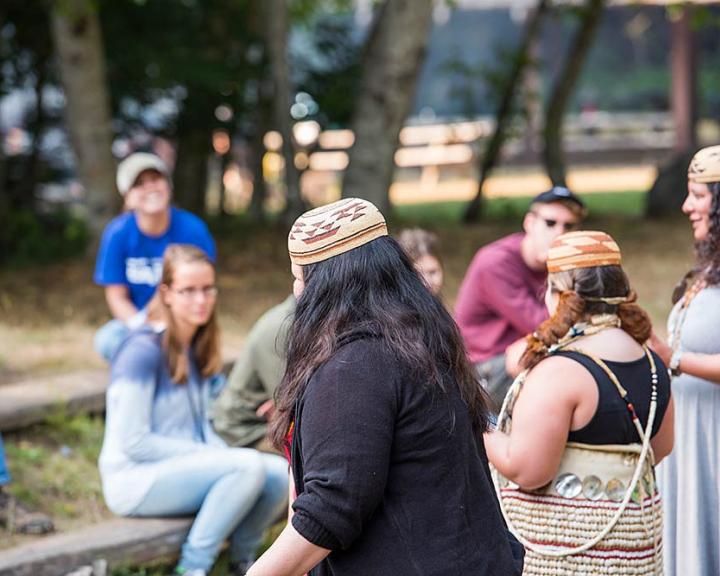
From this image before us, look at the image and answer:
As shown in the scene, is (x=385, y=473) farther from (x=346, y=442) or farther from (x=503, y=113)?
(x=503, y=113)

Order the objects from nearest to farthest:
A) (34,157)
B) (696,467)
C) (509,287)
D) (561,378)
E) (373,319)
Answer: (373,319)
(561,378)
(696,467)
(509,287)
(34,157)

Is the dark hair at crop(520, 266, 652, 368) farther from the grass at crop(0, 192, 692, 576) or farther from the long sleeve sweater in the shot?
the long sleeve sweater

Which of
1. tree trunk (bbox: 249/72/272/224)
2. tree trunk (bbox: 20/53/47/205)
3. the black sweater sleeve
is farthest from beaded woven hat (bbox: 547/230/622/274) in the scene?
Result: tree trunk (bbox: 20/53/47/205)

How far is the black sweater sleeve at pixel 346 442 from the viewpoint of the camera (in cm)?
235

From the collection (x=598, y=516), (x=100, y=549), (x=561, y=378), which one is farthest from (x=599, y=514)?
(x=100, y=549)

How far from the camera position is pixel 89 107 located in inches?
396

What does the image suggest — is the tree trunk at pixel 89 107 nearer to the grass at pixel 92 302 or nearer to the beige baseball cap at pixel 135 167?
the grass at pixel 92 302

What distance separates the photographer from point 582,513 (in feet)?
10.8

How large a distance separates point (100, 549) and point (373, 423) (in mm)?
2636

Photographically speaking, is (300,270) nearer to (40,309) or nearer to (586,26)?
(40,309)

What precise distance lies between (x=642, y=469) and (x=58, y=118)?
11.3m

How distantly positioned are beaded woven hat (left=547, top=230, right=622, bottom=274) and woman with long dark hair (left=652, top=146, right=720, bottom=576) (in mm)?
719

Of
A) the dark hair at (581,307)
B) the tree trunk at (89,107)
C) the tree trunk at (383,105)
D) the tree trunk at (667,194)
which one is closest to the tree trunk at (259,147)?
the tree trunk at (383,105)

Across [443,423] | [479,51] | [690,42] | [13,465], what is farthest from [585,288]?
[479,51]
